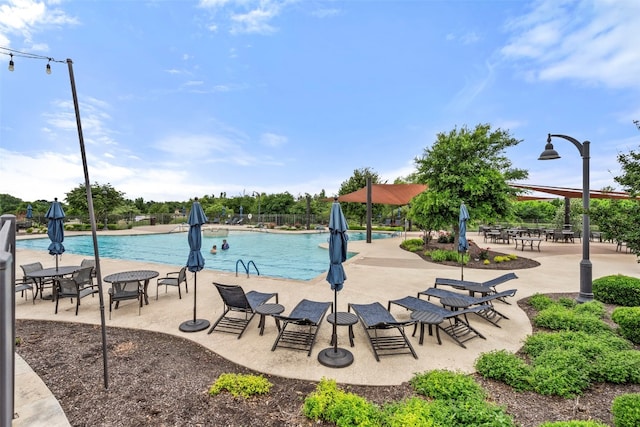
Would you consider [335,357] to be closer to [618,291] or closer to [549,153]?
[549,153]

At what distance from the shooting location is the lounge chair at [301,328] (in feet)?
15.9

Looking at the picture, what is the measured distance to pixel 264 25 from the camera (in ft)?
45.2

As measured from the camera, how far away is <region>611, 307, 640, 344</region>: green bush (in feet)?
16.3

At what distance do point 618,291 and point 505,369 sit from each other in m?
5.44

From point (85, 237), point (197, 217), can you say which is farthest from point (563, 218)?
point (85, 237)

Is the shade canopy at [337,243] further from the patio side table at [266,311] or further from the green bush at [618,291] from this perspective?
the green bush at [618,291]

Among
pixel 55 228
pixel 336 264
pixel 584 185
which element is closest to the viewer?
pixel 336 264

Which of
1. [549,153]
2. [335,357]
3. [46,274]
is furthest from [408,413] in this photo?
[46,274]

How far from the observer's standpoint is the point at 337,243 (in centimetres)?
454

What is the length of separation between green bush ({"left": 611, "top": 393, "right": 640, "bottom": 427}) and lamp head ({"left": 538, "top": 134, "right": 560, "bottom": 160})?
5567 mm

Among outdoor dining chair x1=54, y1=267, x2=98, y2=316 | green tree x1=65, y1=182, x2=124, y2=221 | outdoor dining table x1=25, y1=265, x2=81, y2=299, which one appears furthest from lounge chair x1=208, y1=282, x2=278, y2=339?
green tree x1=65, y1=182, x2=124, y2=221

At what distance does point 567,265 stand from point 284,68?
65.2 feet

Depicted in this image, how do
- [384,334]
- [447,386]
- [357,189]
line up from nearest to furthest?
[447,386], [384,334], [357,189]

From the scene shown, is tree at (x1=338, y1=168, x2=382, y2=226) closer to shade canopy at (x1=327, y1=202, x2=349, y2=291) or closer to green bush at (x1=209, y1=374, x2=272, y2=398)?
shade canopy at (x1=327, y1=202, x2=349, y2=291)
